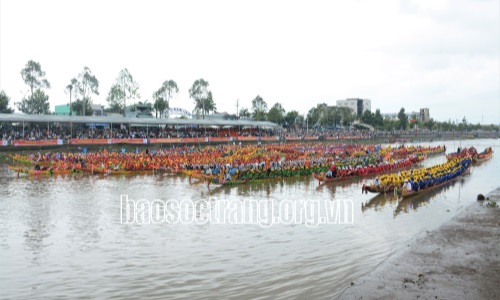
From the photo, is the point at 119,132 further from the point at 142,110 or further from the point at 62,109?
the point at 62,109

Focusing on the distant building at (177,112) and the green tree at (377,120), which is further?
the green tree at (377,120)

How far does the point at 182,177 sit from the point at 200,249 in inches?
603

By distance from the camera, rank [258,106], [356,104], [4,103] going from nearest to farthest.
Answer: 1. [4,103]
2. [258,106]
3. [356,104]

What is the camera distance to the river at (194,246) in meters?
9.45

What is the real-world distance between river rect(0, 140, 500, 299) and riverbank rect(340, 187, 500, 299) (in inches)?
23.6

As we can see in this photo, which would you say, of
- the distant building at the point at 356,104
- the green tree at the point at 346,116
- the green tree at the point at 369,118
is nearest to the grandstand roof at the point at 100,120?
the green tree at the point at 346,116

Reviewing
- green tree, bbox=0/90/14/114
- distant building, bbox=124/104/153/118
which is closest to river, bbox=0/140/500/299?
green tree, bbox=0/90/14/114

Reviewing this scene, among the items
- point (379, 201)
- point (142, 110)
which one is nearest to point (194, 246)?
point (379, 201)

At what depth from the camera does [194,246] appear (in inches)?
482

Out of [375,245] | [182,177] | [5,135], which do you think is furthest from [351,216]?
[5,135]

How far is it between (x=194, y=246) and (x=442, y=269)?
6.34m

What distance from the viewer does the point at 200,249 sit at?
12.0 meters

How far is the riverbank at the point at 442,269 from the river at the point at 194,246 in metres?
0.60

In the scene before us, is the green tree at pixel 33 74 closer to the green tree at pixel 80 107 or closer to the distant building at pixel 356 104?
the green tree at pixel 80 107
